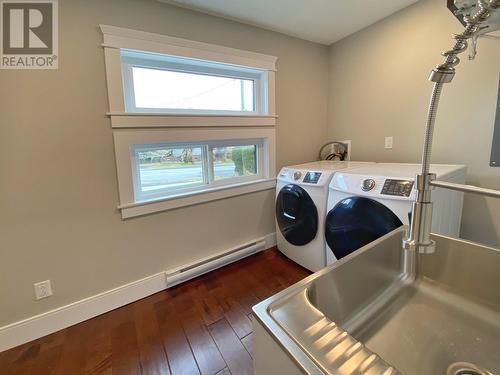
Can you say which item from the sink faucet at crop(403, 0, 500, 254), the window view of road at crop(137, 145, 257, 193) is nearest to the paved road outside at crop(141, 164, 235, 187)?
the window view of road at crop(137, 145, 257, 193)

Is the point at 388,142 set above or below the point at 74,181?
above

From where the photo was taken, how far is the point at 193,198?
75.5 inches

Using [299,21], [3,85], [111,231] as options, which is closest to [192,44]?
[299,21]

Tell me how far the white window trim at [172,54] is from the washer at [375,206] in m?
0.97

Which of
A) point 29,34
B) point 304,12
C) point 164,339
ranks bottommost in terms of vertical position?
point 164,339

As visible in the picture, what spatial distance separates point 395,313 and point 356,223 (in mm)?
869

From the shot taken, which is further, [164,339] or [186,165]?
[186,165]

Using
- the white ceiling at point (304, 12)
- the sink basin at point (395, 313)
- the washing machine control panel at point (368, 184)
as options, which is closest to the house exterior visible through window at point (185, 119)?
the white ceiling at point (304, 12)

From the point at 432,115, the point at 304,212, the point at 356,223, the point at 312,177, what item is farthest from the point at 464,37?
the point at 304,212

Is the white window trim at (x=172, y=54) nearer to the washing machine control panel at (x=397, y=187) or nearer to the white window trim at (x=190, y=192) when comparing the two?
the white window trim at (x=190, y=192)

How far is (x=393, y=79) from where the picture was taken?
6.62 feet

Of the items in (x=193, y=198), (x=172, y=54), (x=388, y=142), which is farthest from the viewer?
(x=388, y=142)

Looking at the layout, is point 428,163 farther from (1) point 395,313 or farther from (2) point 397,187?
(2) point 397,187

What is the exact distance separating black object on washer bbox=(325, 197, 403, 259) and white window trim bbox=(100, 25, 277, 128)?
1093mm
